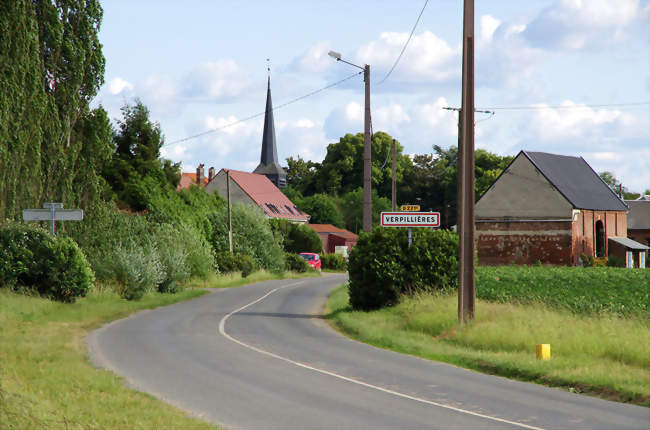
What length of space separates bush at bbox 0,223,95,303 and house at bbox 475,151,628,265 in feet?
113

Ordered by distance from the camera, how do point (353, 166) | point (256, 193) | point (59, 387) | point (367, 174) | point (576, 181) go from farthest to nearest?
point (353, 166) → point (256, 193) → point (576, 181) → point (367, 174) → point (59, 387)

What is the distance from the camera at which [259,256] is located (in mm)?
57281

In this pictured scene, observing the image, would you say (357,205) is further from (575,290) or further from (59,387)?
(59,387)

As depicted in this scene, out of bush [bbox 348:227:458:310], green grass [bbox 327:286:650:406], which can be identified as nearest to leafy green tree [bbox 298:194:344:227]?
bush [bbox 348:227:458:310]

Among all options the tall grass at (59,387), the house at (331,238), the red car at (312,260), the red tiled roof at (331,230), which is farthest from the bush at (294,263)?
the tall grass at (59,387)

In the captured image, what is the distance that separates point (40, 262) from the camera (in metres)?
26.0

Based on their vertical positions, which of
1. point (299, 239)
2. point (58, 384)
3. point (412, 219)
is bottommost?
point (58, 384)

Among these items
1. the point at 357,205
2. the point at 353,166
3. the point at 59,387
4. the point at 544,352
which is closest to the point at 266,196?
the point at 357,205

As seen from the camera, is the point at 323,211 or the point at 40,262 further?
the point at 323,211

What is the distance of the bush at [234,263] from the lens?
1978 inches

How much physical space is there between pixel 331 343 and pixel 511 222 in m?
37.4

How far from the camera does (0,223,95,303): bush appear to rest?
83.9 feet

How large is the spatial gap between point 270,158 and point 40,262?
296 ft

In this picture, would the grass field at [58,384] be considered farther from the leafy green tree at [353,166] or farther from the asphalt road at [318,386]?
the leafy green tree at [353,166]
